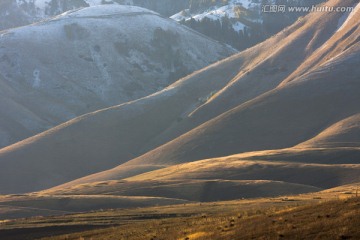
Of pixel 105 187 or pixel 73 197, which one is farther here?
pixel 105 187

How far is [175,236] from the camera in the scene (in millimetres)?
42438

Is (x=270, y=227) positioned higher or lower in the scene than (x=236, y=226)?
higher

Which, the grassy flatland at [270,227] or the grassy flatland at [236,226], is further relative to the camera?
the grassy flatland at [236,226]

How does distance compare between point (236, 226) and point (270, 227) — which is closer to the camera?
point (270, 227)

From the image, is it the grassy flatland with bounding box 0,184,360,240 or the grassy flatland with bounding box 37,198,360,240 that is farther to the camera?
the grassy flatland with bounding box 0,184,360,240

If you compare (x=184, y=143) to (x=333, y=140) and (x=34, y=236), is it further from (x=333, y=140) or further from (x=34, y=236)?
(x=34, y=236)

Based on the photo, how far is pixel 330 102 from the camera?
643ft

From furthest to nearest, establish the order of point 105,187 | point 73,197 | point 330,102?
point 330,102
point 105,187
point 73,197

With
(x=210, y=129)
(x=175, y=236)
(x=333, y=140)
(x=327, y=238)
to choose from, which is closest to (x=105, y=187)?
(x=333, y=140)

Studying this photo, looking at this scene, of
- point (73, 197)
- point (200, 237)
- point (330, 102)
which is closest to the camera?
point (200, 237)

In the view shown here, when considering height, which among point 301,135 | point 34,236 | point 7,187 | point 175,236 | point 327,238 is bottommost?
point 7,187

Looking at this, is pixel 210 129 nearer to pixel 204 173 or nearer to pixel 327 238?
pixel 204 173

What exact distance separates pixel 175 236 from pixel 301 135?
142694 millimetres

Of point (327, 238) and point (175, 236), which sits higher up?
point (327, 238)
